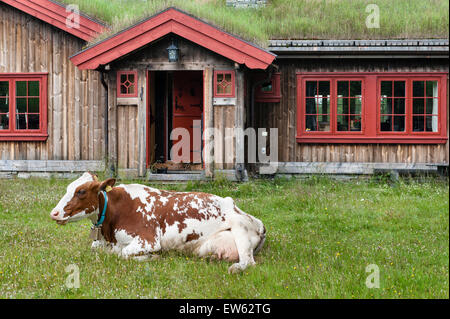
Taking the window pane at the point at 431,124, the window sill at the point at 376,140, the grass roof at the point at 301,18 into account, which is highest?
the grass roof at the point at 301,18

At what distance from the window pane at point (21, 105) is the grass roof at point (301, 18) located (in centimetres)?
280

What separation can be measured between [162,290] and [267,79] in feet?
27.7

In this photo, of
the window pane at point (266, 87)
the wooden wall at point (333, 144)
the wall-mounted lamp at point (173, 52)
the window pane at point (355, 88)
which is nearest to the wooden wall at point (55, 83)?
the wall-mounted lamp at point (173, 52)

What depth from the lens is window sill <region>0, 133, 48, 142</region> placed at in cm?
1314

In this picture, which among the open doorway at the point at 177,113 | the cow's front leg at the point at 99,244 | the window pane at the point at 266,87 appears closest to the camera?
the cow's front leg at the point at 99,244

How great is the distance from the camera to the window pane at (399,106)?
1280 centimetres

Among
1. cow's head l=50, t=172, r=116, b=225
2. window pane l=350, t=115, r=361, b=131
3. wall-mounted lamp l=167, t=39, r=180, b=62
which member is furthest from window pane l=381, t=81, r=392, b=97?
cow's head l=50, t=172, r=116, b=225

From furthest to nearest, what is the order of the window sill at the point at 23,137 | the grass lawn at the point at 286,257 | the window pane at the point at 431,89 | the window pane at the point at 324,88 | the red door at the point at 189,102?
the red door at the point at 189,102, the window sill at the point at 23,137, the window pane at the point at 324,88, the window pane at the point at 431,89, the grass lawn at the point at 286,257

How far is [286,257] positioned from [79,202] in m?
2.33

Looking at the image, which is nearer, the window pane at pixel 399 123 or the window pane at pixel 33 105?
the window pane at pixel 399 123

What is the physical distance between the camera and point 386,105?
12836 mm

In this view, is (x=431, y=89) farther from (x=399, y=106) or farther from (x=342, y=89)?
(x=342, y=89)

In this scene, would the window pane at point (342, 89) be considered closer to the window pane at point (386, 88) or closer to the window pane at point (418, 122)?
the window pane at point (386, 88)

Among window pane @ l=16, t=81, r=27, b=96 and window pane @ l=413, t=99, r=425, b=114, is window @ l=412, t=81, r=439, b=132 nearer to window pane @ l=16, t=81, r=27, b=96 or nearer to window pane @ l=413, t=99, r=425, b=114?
window pane @ l=413, t=99, r=425, b=114
